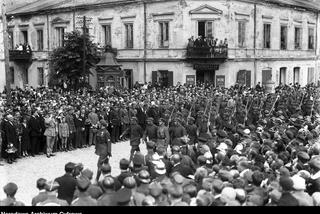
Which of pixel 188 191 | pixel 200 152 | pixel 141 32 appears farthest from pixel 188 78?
pixel 188 191

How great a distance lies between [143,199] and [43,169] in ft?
26.7

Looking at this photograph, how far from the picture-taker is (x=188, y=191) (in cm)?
751

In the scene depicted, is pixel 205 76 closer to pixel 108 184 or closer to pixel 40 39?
pixel 40 39

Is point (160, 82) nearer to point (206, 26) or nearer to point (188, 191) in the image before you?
point (206, 26)

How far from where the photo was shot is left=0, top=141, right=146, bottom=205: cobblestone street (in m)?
12.9

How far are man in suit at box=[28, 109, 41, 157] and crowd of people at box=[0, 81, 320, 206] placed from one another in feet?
0.11

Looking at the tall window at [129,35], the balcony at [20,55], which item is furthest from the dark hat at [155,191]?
the balcony at [20,55]

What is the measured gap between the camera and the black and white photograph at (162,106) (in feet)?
27.0

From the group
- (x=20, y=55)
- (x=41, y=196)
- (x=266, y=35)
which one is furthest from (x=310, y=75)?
(x=41, y=196)

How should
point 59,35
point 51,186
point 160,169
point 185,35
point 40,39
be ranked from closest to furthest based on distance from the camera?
point 51,186
point 160,169
point 185,35
point 59,35
point 40,39

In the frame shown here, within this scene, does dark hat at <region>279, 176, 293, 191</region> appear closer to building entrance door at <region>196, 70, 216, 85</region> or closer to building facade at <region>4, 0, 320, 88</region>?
building facade at <region>4, 0, 320, 88</region>

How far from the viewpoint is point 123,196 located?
7.47 m

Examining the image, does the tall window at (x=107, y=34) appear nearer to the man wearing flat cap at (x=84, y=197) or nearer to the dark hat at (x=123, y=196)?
the man wearing flat cap at (x=84, y=197)

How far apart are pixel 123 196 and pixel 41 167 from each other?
8.31 metres
